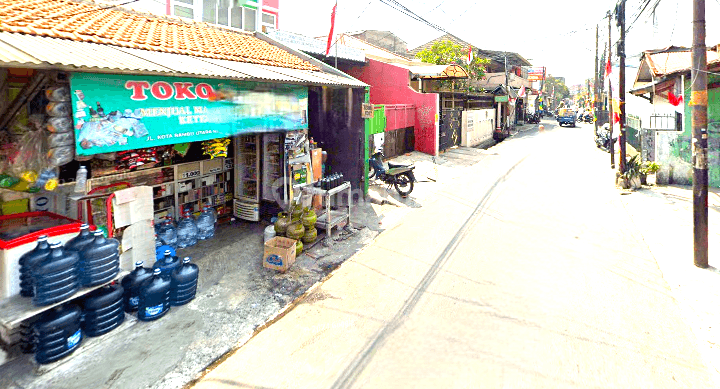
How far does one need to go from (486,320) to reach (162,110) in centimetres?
571

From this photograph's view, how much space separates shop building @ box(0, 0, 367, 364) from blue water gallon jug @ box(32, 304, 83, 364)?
0.22 metres

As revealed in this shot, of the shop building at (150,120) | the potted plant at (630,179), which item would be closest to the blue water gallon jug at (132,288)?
the shop building at (150,120)

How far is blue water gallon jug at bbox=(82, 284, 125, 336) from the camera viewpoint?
17.4 feet

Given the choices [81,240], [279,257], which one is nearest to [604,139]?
[279,257]

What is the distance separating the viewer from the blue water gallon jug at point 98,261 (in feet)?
17.0

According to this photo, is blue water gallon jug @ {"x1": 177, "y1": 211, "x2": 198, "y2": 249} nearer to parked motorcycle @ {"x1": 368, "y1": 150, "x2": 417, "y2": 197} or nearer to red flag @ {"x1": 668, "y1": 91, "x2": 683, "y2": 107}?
parked motorcycle @ {"x1": 368, "y1": 150, "x2": 417, "y2": 197}

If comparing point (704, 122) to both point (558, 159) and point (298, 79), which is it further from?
point (558, 159)

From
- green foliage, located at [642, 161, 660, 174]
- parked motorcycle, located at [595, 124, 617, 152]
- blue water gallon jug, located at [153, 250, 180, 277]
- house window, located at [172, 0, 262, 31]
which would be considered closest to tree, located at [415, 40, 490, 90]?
parked motorcycle, located at [595, 124, 617, 152]

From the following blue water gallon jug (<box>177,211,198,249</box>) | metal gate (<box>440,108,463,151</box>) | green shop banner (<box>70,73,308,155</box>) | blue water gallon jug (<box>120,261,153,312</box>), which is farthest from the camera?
metal gate (<box>440,108,463,151</box>)

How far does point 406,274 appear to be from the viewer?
7598mm

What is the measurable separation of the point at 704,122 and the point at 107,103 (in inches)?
385

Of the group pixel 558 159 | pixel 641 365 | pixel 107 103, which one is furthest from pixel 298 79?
pixel 558 159

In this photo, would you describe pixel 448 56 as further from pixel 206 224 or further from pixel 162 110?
pixel 162 110

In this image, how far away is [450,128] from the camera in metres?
24.8
